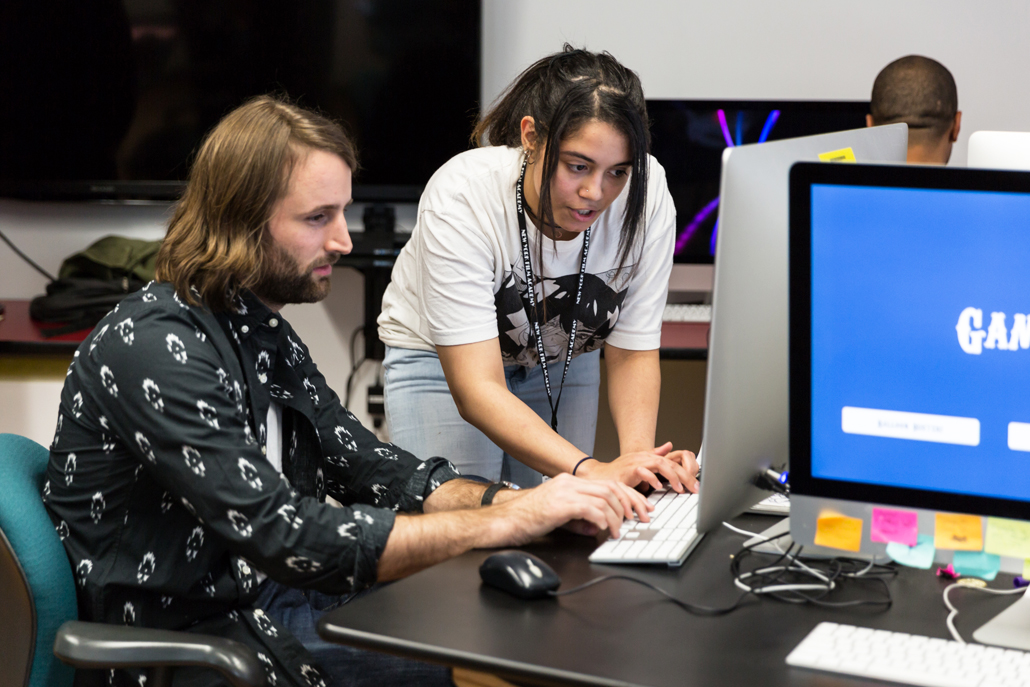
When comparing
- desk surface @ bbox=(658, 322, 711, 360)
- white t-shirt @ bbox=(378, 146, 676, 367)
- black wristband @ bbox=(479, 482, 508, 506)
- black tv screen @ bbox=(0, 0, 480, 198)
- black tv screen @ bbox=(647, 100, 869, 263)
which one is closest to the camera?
black wristband @ bbox=(479, 482, 508, 506)

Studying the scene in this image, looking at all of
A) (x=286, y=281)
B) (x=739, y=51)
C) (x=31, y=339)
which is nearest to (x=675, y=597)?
(x=286, y=281)

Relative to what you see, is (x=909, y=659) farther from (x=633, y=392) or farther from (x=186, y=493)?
(x=633, y=392)

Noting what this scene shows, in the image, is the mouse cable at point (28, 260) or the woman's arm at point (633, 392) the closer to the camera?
the woman's arm at point (633, 392)

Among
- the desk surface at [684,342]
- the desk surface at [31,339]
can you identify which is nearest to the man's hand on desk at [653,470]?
the desk surface at [684,342]

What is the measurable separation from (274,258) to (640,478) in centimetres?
59

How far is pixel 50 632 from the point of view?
1.18 meters

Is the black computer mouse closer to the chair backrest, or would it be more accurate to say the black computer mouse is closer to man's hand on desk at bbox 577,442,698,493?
man's hand on desk at bbox 577,442,698,493

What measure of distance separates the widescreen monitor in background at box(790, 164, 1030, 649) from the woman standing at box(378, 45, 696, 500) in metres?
0.44

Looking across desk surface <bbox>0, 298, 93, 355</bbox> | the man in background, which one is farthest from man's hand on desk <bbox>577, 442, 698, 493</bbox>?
desk surface <bbox>0, 298, 93, 355</bbox>

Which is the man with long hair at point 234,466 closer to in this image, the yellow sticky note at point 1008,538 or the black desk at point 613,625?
the black desk at point 613,625

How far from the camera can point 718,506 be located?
1151 mm

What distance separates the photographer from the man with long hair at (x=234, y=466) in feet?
3.89

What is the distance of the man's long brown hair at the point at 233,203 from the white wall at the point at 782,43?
6.44 feet

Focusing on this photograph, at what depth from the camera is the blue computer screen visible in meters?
0.94
